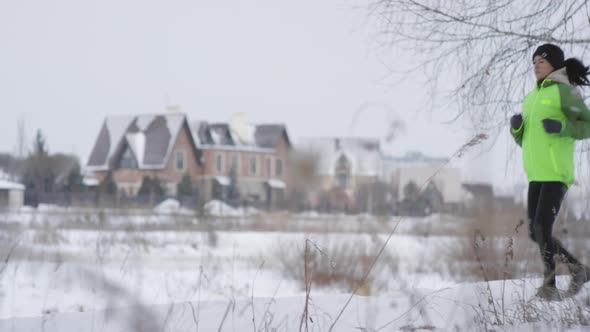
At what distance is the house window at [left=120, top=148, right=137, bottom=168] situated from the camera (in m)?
44.8

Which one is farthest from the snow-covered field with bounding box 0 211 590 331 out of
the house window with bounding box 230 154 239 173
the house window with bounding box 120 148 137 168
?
the house window with bounding box 230 154 239 173

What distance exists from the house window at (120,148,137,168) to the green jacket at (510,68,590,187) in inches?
1615

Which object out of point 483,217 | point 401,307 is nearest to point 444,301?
point 401,307

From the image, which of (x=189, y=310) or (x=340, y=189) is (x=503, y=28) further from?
(x=340, y=189)

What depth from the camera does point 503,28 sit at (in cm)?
621

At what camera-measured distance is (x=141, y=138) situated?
147 feet

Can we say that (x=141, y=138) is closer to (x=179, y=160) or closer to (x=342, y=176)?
(x=179, y=160)

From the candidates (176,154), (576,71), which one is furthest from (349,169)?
(576,71)

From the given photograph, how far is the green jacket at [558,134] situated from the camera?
4906mm

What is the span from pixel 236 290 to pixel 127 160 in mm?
36400

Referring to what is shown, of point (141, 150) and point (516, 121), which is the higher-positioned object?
point (141, 150)

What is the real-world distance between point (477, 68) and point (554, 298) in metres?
2.36

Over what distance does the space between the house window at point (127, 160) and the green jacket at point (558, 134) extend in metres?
41.0

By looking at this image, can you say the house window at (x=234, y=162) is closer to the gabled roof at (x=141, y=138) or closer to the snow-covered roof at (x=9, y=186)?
the gabled roof at (x=141, y=138)
